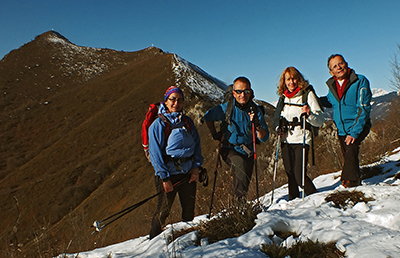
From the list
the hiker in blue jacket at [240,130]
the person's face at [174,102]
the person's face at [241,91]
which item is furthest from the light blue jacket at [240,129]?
the person's face at [174,102]

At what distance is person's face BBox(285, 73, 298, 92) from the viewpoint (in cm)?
401

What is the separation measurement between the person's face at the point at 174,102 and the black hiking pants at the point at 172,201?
0.90 metres

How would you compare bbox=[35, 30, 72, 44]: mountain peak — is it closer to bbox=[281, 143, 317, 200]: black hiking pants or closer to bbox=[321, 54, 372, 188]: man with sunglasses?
bbox=[281, 143, 317, 200]: black hiking pants

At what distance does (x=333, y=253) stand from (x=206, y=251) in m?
1.02

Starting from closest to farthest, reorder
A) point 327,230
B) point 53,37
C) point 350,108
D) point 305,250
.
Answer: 1. point 305,250
2. point 327,230
3. point 350,108
4. point 53,37

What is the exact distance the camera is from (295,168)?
159 inches

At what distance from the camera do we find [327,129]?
1320cm

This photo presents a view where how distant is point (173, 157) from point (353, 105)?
255 cm

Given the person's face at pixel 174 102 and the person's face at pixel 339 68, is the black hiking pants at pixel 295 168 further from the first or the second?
the person's face at pixel 174 102

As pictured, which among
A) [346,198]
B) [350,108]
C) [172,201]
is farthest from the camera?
[350,108]

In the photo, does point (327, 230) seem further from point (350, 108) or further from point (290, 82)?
point (290, 82)

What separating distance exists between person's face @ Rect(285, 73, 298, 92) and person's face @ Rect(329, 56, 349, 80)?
0.53 meters

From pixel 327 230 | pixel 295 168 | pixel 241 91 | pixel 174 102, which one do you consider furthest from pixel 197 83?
pixel 327 230

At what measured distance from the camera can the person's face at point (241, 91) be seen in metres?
3.95
